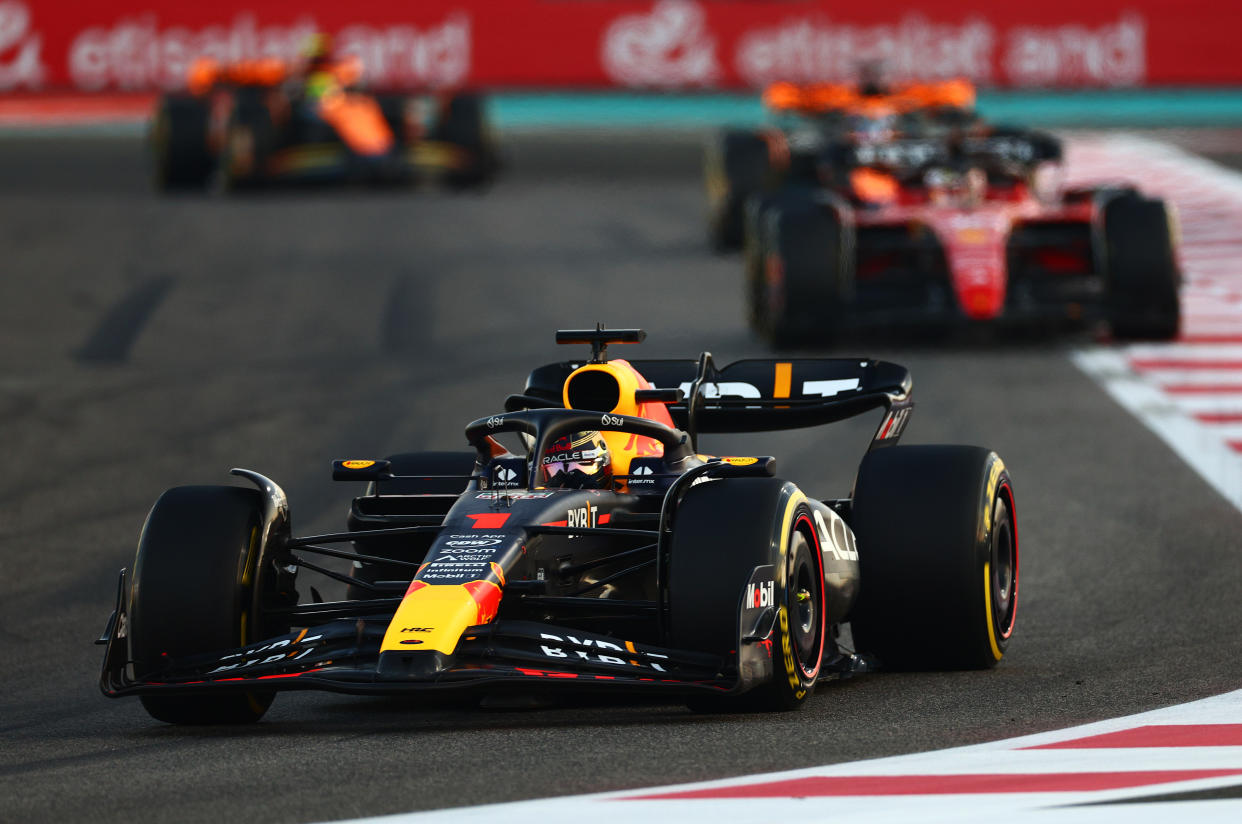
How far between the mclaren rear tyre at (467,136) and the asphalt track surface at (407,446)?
43cm

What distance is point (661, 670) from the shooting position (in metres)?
6.97

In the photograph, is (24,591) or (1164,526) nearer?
(24,591)

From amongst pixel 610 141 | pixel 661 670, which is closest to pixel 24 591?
pixel 661 670

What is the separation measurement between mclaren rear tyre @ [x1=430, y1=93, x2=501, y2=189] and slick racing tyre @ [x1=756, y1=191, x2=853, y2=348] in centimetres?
1041

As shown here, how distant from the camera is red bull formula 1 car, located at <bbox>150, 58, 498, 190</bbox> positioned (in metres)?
25.8

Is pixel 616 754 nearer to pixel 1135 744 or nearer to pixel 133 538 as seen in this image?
pixel 1135 744

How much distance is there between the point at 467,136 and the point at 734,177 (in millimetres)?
5535

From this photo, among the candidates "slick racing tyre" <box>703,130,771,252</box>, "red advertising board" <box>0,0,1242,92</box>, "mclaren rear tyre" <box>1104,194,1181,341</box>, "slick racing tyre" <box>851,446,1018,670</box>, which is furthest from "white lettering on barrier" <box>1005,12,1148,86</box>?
"slick racing tyre" <box>851,446,1018,670</box>

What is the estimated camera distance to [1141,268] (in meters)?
16.5

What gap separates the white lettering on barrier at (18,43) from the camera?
3672cm

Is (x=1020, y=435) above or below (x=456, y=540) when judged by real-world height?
below

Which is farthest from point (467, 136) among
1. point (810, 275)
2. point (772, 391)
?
point (772, 391)

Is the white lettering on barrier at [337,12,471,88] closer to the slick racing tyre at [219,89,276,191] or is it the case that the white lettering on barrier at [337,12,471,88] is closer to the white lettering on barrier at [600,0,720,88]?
the white lettering on barrier at [600,0,720,88]

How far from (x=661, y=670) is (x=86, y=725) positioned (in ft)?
6.82
